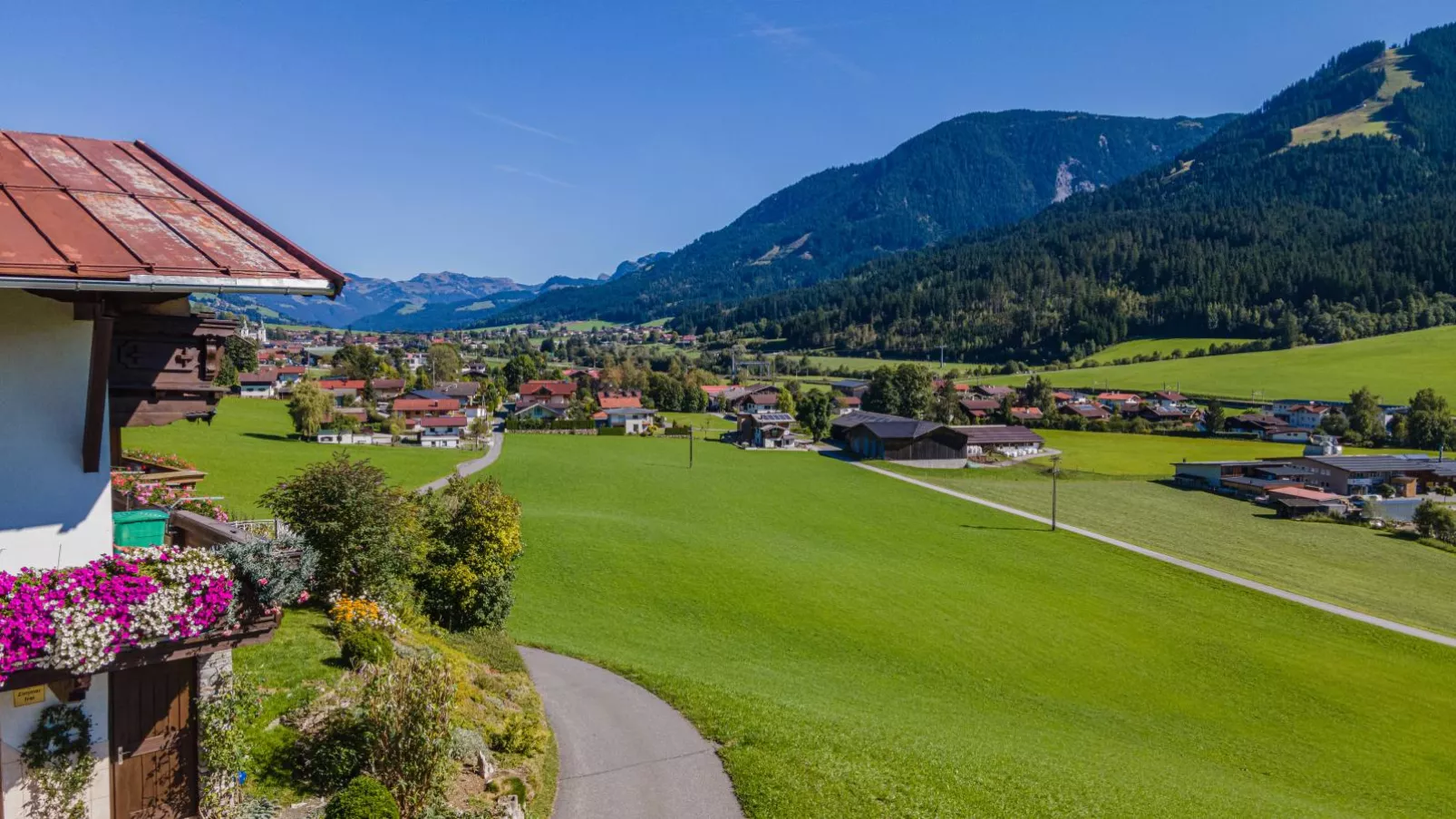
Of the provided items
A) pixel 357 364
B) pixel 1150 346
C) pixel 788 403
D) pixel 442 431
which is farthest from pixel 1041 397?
pixel 357 364

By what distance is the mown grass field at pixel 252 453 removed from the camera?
43.1m

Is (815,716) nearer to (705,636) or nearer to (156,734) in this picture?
(705,636)

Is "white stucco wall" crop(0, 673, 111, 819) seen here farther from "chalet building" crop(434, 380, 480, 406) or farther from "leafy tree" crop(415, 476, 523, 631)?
"chalet building" crop(434, 380, 480, 406)

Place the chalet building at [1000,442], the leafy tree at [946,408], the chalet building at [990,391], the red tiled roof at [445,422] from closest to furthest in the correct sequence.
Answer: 1. the chalet building at [1000,442]
2. the red tiled roof at [445,422]
3. the leafy tree at [946,408]
4. the chalet building at [990,391]

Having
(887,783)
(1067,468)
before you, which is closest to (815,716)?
(887,783)

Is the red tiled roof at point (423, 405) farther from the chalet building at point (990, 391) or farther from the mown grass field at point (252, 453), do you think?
the chalet building at point (990, 391)

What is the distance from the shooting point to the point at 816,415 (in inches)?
4063

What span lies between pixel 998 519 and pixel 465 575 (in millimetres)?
41729

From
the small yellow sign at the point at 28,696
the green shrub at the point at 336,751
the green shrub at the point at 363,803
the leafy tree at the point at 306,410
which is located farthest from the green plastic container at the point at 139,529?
the leafy tree at the point at 306,410

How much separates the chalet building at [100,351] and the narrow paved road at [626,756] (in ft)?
24.7

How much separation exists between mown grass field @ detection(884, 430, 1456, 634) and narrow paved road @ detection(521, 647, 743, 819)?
125 feet

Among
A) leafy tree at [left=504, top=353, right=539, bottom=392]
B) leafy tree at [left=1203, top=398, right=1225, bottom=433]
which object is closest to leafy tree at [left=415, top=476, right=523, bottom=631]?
leafy tree at [left=1203, top=398, right=1225, bottom=433]

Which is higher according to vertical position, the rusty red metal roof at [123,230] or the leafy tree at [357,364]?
the leafy tree at [357,364]

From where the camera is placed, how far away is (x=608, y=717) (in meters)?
17.0
